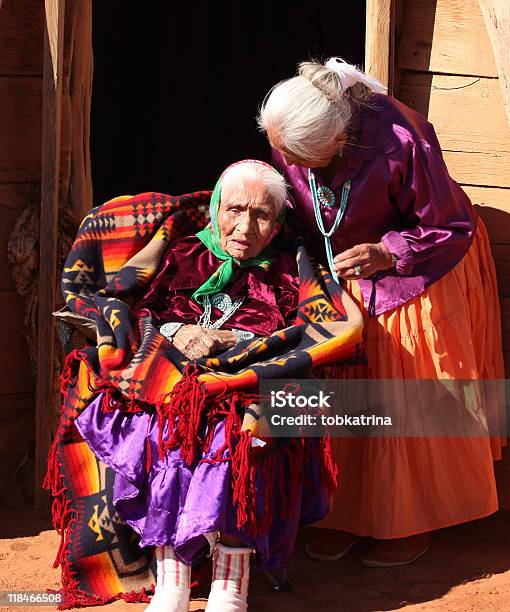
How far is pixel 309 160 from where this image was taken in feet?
11.3

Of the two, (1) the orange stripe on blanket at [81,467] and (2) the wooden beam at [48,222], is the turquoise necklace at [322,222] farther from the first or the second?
(2) the wooden beam at [48,222]

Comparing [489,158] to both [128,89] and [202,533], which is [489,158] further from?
[128,89]

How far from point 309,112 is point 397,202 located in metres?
0.49

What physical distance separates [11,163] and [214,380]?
176 cm

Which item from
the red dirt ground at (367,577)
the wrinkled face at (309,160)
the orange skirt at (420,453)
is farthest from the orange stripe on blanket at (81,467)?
the wrinkled face at (309,160)

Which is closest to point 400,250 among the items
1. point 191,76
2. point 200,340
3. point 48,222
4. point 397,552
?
point 200,340

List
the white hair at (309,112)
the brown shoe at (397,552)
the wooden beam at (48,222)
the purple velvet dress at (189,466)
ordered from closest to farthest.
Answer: the purple velvet dress at (189,466) → the white hair at (309,112) → the brown shoe at (397,552) → the wooden beam at (48,222)

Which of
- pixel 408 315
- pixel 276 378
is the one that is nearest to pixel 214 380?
pixel 276 378

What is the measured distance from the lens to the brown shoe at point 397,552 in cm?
377

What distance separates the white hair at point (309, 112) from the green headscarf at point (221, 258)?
22cm

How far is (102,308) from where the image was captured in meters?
3.53

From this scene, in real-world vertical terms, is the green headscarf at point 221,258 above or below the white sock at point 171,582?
above

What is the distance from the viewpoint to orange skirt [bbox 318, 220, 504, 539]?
3664mm

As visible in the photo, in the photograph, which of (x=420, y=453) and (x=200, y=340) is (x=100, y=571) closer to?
(x=200, y=340)
